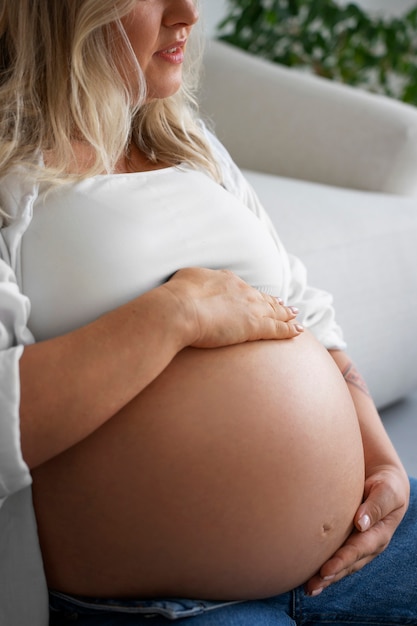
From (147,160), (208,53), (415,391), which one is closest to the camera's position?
(147,160)

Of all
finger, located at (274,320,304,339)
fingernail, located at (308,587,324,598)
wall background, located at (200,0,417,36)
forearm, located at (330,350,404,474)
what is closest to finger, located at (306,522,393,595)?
fingernail, located at (308,587,324,598)

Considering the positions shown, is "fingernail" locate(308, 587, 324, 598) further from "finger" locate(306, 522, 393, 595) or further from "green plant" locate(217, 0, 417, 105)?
"green plant" locate(217, 0, 417, 105)

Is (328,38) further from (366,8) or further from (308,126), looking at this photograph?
(308,126)

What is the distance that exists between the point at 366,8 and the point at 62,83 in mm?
2796

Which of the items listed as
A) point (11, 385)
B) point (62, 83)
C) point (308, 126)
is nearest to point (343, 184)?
point (308, 126)

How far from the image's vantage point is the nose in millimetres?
886

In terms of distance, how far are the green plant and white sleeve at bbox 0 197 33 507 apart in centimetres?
219

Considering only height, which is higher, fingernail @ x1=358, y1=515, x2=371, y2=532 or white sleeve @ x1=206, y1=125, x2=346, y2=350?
white sleeve @ x1=206, y1=125, x2=346, y2=350

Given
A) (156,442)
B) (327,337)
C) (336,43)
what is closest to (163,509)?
(156,442)

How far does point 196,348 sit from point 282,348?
107 mm

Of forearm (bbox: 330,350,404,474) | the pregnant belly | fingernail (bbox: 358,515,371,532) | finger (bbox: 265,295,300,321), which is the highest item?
finger (bbox: 265,295,300,321)

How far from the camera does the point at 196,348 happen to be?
81 centimetres

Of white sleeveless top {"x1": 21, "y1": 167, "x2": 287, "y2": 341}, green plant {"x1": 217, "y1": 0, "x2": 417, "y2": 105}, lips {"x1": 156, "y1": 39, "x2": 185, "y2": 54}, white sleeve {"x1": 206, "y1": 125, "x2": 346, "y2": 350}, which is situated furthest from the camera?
green plant {"x1": 217, "y1": 0, "x2": 417, "y2": 105}

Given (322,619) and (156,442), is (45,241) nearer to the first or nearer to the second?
(156,442)
